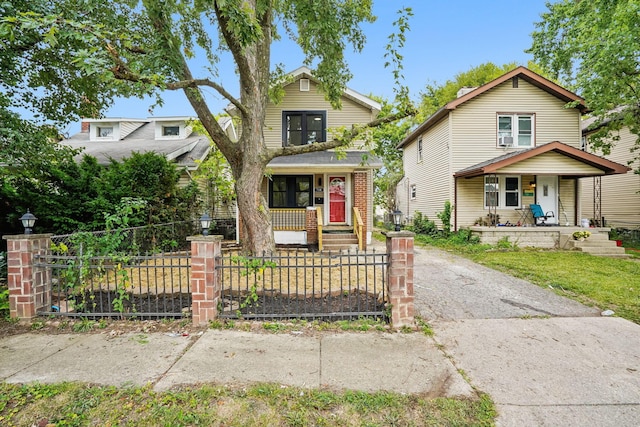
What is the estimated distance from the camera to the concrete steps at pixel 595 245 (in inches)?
416

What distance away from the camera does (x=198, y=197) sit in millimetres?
13531

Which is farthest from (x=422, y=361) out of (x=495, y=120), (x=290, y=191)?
(x=495, y=120)

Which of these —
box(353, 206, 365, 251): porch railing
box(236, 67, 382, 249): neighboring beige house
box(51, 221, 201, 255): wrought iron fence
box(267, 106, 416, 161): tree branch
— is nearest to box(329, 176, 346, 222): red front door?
box(236, 67, 382, 249): neighboring beige house

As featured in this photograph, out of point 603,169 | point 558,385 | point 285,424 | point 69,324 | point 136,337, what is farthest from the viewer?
point 603,169

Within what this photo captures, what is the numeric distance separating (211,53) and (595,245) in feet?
48.2

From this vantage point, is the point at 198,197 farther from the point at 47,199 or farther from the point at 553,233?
the point at 553,233

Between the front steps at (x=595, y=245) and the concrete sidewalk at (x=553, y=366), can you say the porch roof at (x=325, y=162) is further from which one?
the front steps at (x=595, y=245)

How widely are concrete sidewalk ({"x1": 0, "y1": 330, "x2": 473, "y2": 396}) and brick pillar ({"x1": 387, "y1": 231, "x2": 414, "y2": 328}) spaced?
27cm

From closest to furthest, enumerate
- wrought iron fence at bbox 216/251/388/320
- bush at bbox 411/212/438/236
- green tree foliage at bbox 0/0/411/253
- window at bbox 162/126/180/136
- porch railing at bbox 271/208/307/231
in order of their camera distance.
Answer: wrought iron fence at bbox 216/251/388/320, green tree foliage at bbox 0/0/411/253, porch railing at bbox 271/208/307/231, bush at bbox 411/212/438/236, window at bbox 162/126/180/136

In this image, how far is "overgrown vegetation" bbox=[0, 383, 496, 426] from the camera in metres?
2.43

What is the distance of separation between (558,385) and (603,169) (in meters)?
12.9

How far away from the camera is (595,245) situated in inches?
436

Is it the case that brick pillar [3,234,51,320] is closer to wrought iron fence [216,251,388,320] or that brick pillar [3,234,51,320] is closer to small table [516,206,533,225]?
wrought iron fence [216,251,388,320]

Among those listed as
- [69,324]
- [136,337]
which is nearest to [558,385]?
[136,337]
